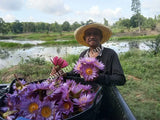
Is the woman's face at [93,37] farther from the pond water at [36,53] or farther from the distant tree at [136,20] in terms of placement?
the distant tree at [136,20]

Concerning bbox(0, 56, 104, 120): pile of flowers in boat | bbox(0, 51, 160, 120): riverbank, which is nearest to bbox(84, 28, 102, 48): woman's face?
bbox(0, 56, 104, 120): pile of flowers in boat

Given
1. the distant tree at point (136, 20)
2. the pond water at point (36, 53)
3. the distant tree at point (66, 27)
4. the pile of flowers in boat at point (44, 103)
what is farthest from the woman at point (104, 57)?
the distant tree at point (66, 27)

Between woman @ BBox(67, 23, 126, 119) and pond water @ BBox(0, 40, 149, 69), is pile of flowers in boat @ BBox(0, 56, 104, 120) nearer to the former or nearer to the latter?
woman @ BBox(67, 23, 126, 119)

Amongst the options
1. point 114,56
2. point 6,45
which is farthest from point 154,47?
point 6,45

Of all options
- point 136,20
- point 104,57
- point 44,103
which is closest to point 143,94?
point 104,57

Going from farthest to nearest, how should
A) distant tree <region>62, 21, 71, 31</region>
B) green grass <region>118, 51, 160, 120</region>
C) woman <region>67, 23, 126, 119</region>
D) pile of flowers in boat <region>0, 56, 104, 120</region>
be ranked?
distant tree <region>62, 21, 71, 31</region>
green grass <region>118, 51, 160, 120</region>
woman <region>67, 23, 126, 119</region>
pile of flowers in boat <region>0, 56, 104, 120</region>

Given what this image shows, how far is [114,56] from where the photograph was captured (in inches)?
65.6

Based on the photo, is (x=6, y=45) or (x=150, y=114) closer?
(x=150, y=114)

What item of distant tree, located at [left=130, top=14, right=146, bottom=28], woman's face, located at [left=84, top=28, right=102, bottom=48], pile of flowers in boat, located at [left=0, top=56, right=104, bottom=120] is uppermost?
distant tree, located at [left=130, top=14, right=146, bottom=28]

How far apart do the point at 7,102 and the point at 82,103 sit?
1.41 feet

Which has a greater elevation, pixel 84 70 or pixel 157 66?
pixel 84 70

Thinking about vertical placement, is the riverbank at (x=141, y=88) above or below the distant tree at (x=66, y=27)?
below

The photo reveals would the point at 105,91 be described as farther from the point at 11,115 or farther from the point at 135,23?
the point at 135,23

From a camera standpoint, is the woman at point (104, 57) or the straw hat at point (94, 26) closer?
the woman at point (104, 57)
